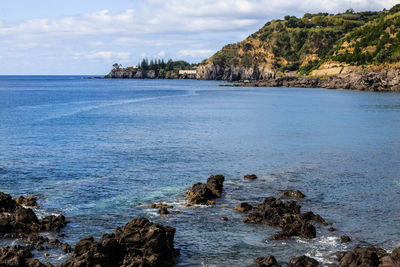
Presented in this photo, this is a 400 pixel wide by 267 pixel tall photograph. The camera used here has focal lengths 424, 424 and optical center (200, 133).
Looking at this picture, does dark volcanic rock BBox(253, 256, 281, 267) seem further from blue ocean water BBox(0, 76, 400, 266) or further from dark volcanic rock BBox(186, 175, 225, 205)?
dark volcanic rock BBox(186, 175, 225, 205)

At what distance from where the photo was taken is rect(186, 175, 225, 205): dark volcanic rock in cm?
3259

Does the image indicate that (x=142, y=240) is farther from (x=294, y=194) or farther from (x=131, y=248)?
(x=294, y=194)

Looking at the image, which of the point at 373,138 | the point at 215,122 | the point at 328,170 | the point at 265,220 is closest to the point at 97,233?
the point at 265,220

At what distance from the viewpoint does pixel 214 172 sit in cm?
4244

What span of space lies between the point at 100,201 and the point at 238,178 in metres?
13.4

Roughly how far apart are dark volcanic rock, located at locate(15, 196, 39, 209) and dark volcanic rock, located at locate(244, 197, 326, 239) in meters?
15.8

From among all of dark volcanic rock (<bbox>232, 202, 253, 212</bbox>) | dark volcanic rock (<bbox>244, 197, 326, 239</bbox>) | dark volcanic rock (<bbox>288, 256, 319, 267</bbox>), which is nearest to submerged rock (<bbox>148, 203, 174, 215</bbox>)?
dark volcanic rock (<bbox>232, 202, 253, 212</bbox>)

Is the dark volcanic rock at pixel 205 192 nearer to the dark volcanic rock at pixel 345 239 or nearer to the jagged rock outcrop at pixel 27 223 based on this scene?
the jagged rock outcrop at pixel 27 223

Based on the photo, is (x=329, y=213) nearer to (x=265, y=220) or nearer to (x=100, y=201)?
(x=265, y=220)

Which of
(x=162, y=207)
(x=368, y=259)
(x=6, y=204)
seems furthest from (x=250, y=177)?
(x=6, y=204)

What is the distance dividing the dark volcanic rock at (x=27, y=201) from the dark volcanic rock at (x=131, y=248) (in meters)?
11.0

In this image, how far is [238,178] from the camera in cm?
4019

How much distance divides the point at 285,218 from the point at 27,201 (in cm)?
1917

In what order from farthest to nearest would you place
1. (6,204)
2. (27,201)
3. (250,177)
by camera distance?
(250,177)
(27,201)
(6,204)
